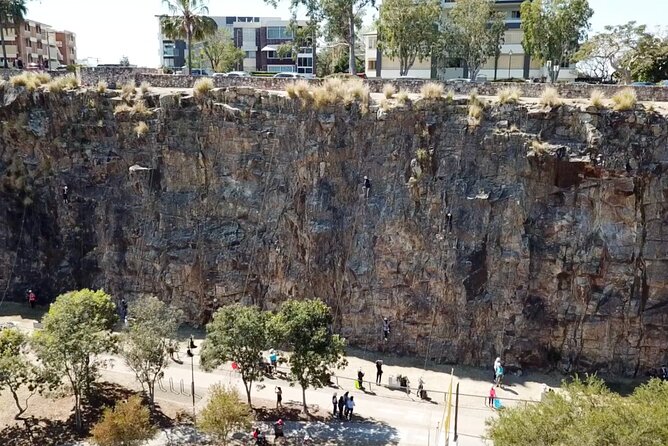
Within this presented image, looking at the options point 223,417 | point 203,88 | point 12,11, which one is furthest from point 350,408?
point 12,11

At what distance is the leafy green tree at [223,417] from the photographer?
71.2ft

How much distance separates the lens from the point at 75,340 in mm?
23438

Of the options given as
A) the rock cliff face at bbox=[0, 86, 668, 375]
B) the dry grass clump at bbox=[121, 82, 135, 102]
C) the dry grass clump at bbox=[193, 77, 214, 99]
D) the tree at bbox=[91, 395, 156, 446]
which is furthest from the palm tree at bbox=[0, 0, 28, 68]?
the tree at bbox=[91, 395, 156, 446]

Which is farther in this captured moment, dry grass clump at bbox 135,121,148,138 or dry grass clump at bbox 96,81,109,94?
dry grass clump at bbox 96,81,109,94

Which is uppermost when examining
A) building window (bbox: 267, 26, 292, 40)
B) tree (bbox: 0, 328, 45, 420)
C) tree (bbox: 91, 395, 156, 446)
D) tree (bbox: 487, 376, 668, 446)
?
building window (bbox: 267, 26, 292, 40)

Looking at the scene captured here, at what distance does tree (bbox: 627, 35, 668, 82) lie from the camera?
38.0 meters

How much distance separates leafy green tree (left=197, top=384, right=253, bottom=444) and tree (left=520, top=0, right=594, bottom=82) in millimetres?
34002

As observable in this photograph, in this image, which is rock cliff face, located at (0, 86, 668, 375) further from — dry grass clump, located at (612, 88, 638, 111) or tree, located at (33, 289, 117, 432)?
tree, located at (33, 289, 117, 432)

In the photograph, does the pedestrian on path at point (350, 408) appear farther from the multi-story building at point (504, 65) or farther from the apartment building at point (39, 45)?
the apartment building at point (39, 45)

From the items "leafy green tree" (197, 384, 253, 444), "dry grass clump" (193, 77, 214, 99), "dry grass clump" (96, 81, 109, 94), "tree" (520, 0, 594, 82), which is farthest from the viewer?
"tree" (520, 0, 594, 82)

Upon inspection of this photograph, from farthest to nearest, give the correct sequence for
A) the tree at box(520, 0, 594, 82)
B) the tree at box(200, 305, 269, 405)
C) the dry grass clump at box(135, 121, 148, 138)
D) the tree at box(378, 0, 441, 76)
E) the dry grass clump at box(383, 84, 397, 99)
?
1. the tree at box(378, 0, 441, 76)
2. the tree at box(520, 0, 594, 82)
3. the dry grass clump at box(135, 121, 148, 138)
4. the dry grass clump at box(383, 84, 397, 99)
5. the tree at box(200, 305, 269, 405)

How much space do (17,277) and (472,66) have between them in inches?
1392

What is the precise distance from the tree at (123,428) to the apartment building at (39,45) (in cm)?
4791

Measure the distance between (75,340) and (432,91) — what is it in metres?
20.9
